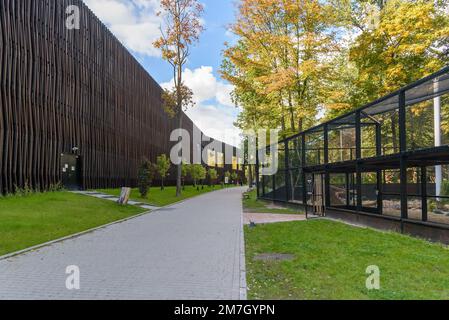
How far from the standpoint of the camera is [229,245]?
33.3ft

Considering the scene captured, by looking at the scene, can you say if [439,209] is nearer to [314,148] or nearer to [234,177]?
[314,148]

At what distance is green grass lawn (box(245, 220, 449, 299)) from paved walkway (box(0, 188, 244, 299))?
0.59 m

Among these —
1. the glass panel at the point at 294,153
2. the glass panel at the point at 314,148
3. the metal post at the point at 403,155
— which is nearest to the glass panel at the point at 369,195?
the glass panel at the point at 314,148

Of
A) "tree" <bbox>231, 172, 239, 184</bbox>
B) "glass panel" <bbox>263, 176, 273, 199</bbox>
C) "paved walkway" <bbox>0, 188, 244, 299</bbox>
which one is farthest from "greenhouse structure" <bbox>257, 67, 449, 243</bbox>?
"tree" <bbox>231, 172, 239, 184</bbox>

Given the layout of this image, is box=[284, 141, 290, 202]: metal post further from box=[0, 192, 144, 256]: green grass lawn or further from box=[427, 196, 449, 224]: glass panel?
box=[0, 192, 144, 256]: green grass lawn

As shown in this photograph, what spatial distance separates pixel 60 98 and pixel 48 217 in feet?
46.2

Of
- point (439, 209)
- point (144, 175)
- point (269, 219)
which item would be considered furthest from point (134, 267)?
point (144, 175)

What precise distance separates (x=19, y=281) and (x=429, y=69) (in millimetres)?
19803

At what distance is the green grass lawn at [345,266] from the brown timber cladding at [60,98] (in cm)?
1601

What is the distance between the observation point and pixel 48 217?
46.5 ft

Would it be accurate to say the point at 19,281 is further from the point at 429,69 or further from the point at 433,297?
the point at 429,69

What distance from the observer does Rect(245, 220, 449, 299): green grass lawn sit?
5703 mm

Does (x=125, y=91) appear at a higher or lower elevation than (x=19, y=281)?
higher
